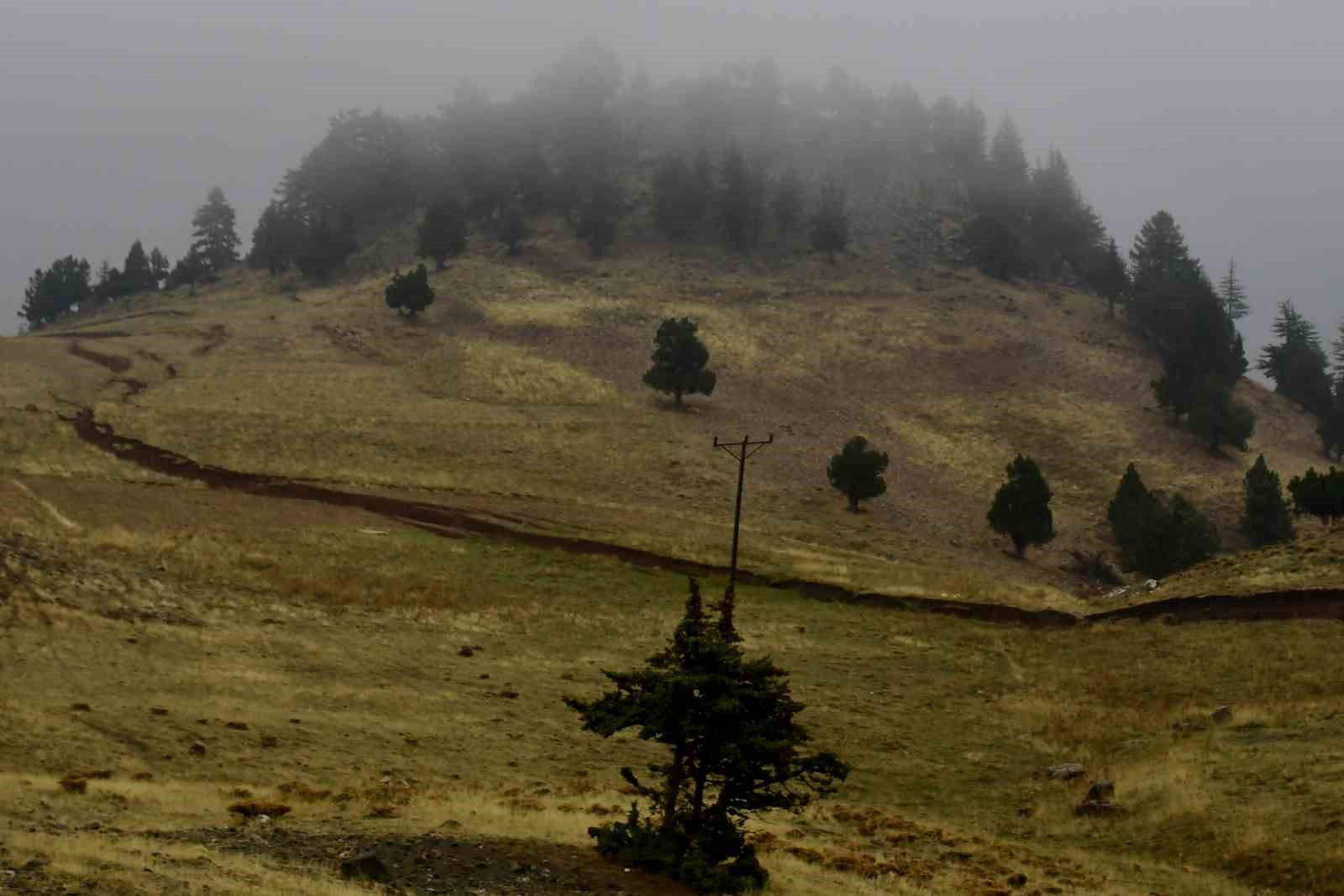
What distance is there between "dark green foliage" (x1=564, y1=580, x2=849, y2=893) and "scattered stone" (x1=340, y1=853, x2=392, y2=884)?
4019 mm

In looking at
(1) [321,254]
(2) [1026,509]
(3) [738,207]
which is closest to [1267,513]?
(2) [1026,509]

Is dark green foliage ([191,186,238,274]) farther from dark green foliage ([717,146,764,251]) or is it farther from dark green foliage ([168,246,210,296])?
dark green foliage ([717,146,764,251])

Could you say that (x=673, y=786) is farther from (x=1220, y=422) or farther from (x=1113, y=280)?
(x=1113, y=280)

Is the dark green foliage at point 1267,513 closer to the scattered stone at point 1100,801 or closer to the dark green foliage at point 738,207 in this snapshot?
the scattered stone at point 1100,801

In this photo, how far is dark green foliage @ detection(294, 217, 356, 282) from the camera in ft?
396

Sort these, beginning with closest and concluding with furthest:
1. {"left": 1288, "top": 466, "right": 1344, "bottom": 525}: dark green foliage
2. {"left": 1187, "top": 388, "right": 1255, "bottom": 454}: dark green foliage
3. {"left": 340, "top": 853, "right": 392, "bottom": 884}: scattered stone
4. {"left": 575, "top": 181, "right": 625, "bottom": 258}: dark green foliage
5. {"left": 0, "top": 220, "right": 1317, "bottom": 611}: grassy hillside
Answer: {"left": 340, "top": 853, "right": 392, "bottom": 884}: scattered stone
{"left": 1288, "top": 466, "right": 1344, "bottom": 525}: dark green foliage
{"left": 0, "top": 220, "right": 1317, "bottom": 611}: grassy hillside
{"left": 1187, "top": 388, "right": 1255, "bottom": 454}: dark green foliage
{"left": 575, "top": 181, "right": 625, "bottom": 258}: dark green foliage

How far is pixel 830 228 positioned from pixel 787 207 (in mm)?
8160

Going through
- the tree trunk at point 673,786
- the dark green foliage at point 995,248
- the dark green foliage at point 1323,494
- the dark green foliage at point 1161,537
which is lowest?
the tree trunk at point 673,786

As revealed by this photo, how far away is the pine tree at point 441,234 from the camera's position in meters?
116

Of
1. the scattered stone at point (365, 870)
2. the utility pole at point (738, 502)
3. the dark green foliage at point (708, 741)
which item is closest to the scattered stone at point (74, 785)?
the scattered stone at point (365, 870)

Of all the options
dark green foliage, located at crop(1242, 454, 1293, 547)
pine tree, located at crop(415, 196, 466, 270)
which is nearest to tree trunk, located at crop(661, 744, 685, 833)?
dark green foliage, located at crop(1242, 454, 1293, 547)

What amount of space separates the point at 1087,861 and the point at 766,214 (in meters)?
117

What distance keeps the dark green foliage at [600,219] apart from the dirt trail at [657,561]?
66.9m

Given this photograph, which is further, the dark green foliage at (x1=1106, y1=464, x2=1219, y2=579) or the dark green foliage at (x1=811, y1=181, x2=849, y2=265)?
the dark green foliage at (x1=811, y1=181, x2=849, y2=265)
